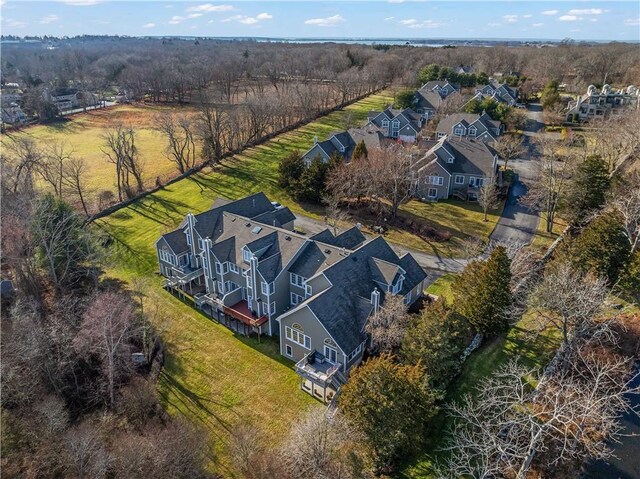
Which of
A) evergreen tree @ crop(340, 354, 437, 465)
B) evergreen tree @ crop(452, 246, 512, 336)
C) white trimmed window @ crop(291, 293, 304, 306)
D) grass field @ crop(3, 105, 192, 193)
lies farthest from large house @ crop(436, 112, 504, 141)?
evergreen tree @ crop(340, 354, 437, 465)

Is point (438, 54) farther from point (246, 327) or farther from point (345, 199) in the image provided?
point (246, 327)

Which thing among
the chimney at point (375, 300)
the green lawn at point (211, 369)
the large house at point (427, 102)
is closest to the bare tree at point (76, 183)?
the green lawn at point (211, 369)

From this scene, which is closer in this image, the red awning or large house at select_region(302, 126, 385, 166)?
the red awning

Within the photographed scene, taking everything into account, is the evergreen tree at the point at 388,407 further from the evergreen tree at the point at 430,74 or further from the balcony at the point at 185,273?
the evergreen tree at the point at 430,74

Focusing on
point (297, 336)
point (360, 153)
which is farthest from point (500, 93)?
point (297, 336)

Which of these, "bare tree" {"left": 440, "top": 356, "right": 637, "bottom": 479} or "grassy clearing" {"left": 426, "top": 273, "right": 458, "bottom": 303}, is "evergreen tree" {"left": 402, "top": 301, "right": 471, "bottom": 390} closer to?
"bare tree" {"left": 440, "top": 356, "right": 637, "bottom": 479}

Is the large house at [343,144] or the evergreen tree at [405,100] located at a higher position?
the evergreen tree at [405,100]
